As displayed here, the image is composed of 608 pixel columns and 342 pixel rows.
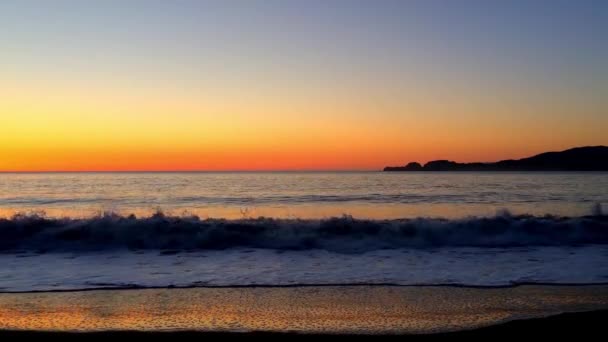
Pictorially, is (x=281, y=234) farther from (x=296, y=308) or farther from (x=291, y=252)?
(x=296, y=308)

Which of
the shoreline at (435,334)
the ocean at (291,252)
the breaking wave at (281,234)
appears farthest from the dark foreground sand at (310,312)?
the breaking wave at (281,234)

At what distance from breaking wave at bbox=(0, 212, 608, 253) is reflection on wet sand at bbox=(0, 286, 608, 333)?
597 centimetres

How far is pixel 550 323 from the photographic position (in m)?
6.69

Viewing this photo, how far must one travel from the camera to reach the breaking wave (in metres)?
15.5

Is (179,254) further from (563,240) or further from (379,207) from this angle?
(379,207)

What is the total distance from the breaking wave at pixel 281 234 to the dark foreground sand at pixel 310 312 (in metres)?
6.04

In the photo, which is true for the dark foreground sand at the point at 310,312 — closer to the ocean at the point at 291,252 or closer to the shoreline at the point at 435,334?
the shoreline at the point at 435,334

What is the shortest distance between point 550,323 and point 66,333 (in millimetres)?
5888

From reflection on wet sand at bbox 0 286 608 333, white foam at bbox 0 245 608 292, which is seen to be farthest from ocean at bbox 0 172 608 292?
reflection on wet sand at bbox 0 286 608 333

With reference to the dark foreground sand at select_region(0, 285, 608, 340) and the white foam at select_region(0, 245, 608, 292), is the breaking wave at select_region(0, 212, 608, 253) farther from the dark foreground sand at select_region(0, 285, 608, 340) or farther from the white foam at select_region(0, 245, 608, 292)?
the dark foreground sand at select_region(0, 285, 608, 340)

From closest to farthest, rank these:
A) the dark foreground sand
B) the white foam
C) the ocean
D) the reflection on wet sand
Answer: the dark foreground sand
the reflection on wet sand
the white foam
the ocean

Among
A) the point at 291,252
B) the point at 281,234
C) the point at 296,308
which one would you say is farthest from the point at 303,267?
the point at 281,234

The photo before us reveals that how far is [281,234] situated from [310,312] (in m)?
8.89

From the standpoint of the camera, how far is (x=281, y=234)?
1648cm
